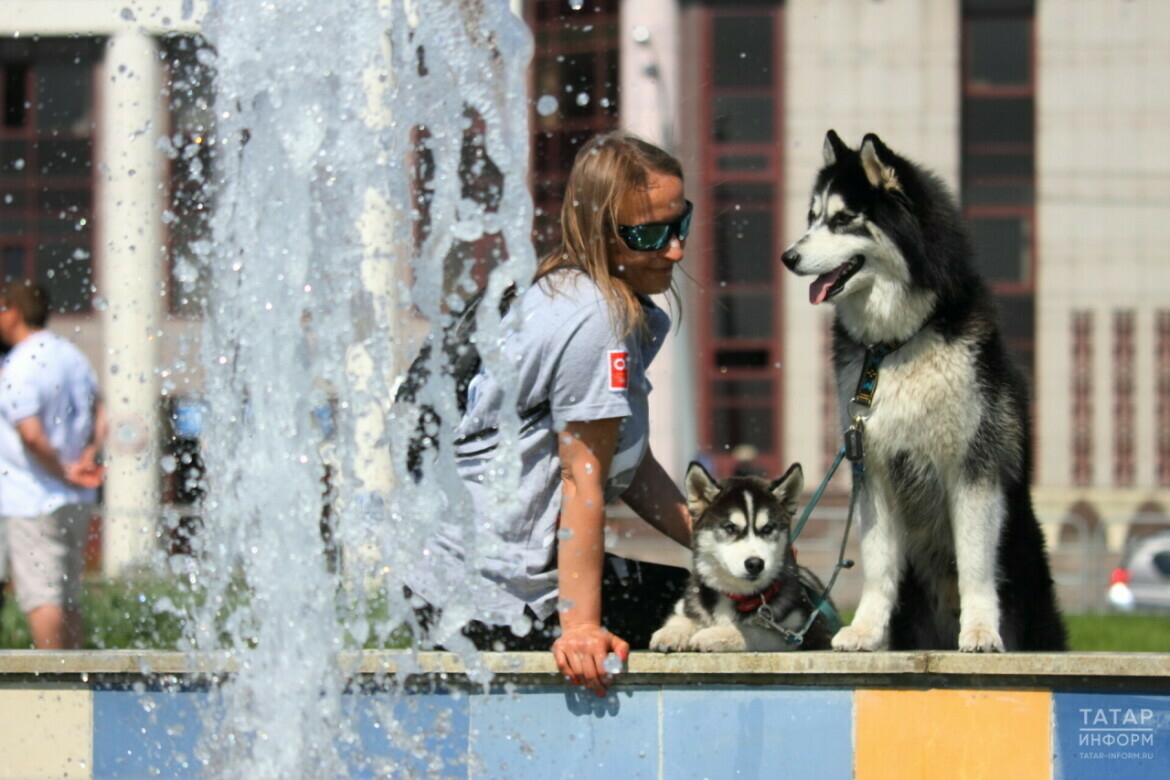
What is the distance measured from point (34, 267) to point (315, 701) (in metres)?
22.9

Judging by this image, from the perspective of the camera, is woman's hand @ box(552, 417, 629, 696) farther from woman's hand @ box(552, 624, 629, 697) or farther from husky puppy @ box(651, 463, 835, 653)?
husky puppy @ box(651, 463, 835, 653)

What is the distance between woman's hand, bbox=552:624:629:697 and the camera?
379 cm

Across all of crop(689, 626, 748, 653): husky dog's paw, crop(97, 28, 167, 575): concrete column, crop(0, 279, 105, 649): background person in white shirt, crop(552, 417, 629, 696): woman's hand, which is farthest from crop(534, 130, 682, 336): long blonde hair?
crop(97, 28, 167, 575): concrete column

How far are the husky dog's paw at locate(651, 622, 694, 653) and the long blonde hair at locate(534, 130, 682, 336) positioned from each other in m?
0.88

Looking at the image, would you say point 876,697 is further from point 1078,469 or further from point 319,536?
point 1078,469

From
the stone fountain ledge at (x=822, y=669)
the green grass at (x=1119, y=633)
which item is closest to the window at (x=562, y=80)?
the green grass at (x=1119, y=633)

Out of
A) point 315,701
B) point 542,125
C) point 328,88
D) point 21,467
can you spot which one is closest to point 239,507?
point 315,701

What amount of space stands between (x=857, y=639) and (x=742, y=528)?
0.48m

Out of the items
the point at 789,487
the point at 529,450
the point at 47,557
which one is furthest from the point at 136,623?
the point at 529,450

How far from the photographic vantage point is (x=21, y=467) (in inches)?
268

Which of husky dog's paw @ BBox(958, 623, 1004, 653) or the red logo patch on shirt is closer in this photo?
the red logo patch on shirt

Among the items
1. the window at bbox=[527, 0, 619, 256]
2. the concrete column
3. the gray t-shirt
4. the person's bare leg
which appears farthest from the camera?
the concrete column

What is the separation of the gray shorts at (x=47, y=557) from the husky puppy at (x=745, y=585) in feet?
11.4

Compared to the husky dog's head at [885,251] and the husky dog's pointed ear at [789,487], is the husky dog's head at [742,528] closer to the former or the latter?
the husky dog's pointed ear at [789,487]
